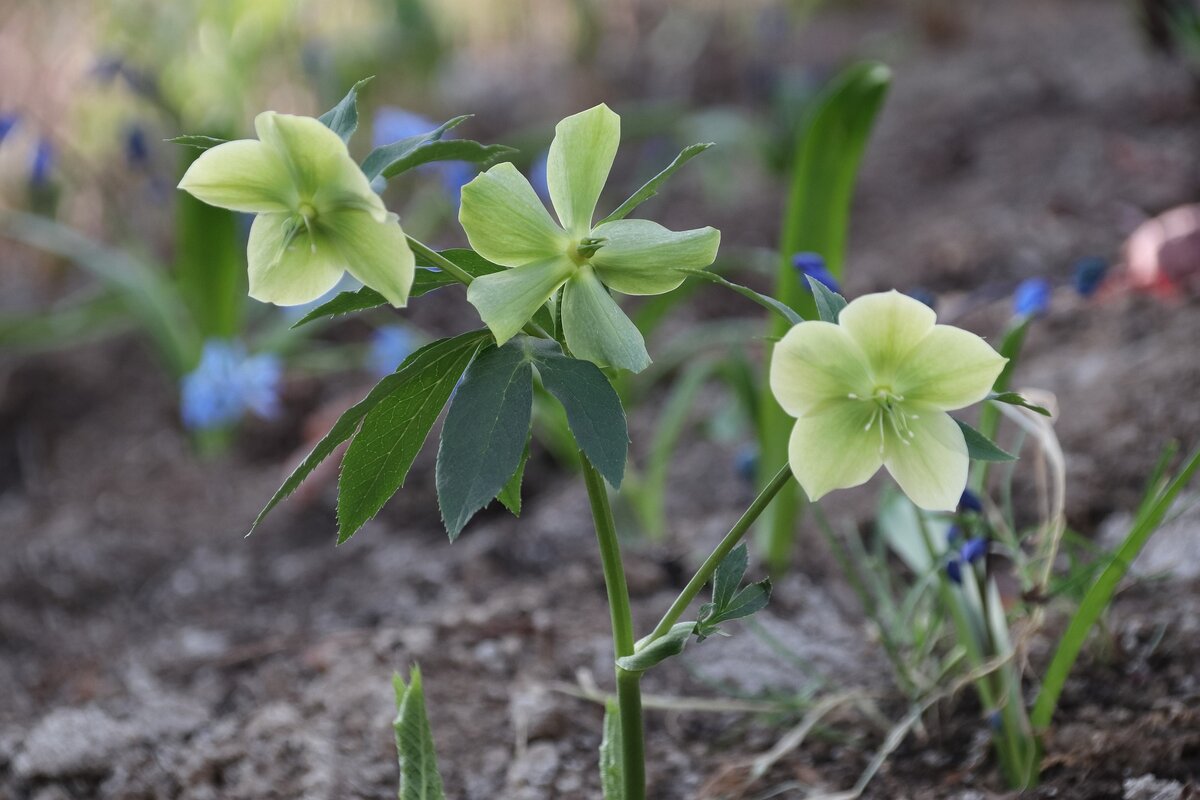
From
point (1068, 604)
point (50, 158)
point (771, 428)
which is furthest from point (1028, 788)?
point (50, 158)

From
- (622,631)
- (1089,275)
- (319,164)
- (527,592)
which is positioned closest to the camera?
(319,164)

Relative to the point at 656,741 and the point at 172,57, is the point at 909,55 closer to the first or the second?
the point at 172,57

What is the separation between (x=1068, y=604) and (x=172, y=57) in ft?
8.91

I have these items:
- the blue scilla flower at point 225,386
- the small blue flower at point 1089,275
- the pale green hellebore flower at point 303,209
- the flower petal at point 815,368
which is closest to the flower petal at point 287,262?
the pale green hellebore flower at point 303,209

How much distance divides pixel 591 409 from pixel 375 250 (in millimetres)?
141

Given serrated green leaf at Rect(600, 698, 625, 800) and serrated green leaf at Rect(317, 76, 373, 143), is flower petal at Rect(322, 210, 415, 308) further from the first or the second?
serrated green leaf at Rect(600, 698, 625, 800)

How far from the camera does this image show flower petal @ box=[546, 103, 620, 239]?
2.00ft

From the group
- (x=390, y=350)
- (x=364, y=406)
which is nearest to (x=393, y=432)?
(x=364, y=406)

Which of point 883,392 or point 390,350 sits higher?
point 390,350

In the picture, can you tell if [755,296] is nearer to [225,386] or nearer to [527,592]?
[527,592]

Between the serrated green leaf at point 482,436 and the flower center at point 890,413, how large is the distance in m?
0.18

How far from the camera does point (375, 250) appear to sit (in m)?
0.58

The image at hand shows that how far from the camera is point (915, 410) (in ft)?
2.02

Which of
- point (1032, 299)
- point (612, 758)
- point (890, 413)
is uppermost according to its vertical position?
point (1032, 299)
